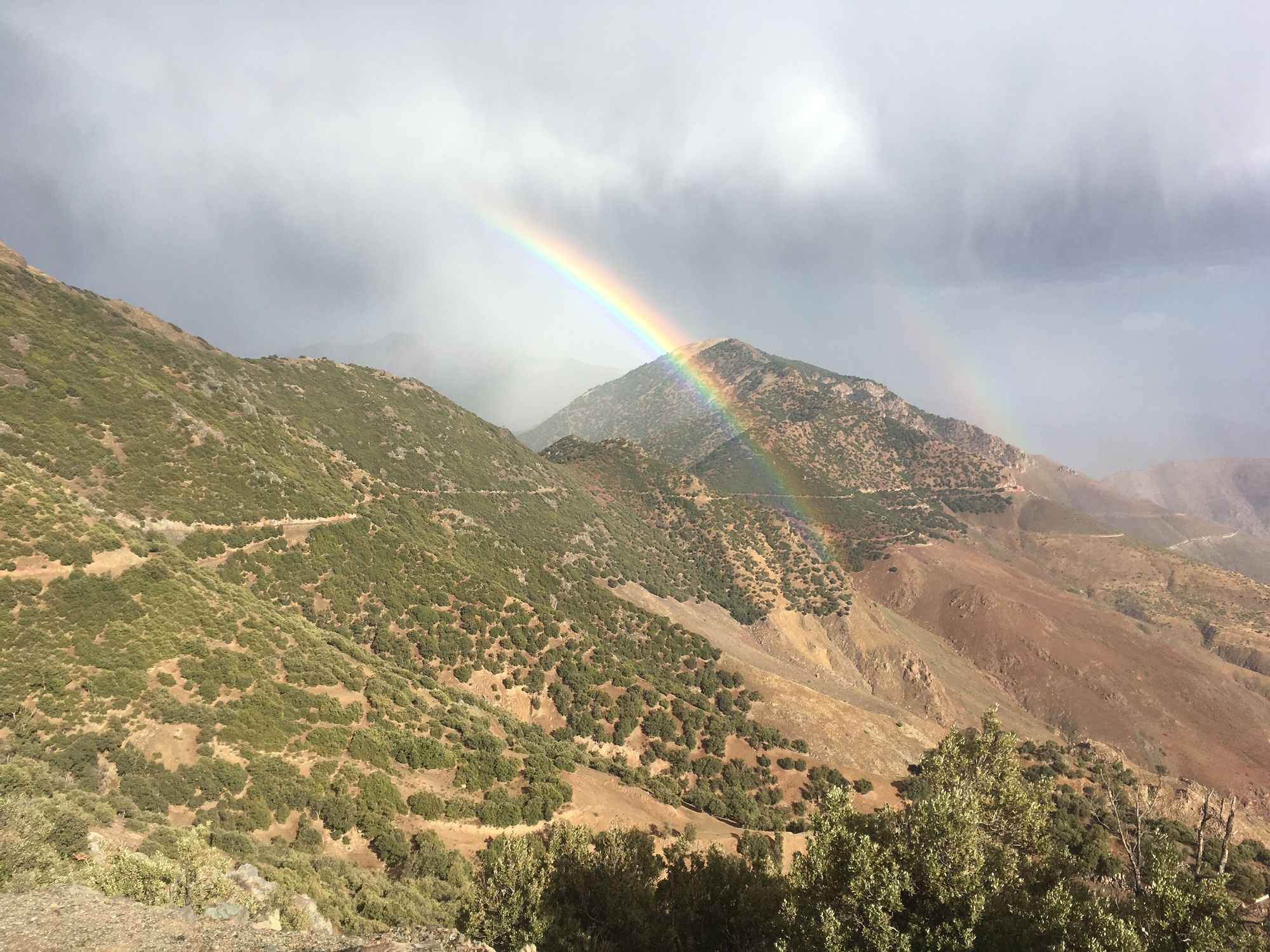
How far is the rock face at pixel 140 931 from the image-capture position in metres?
10.6

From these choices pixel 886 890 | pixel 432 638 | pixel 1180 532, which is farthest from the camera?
pixel 1180 532

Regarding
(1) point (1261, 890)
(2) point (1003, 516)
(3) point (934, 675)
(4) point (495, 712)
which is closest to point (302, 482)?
(4) point (495, 712)

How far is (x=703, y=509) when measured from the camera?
103 metres

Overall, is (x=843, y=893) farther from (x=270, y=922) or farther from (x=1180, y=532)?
(x=1180, y=532)

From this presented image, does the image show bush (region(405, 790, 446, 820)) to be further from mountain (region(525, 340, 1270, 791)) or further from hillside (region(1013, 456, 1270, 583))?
hillside (region(1013, 456, 1270, 583))

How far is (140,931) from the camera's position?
11555 millimetres

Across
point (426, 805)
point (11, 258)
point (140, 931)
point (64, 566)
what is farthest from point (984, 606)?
point (11, 258)

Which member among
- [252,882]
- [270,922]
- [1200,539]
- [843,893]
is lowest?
[252,882]

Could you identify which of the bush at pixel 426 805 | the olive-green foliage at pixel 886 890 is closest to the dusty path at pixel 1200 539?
the olive-green foliage at pixel 886 890

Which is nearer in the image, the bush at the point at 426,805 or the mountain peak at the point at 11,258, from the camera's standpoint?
the bush at the point at 426,805

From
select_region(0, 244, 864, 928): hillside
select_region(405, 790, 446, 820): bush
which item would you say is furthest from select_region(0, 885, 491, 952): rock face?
select_region(405, 790, 446, 820): bush

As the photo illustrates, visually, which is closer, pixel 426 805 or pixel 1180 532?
pixel 426 805

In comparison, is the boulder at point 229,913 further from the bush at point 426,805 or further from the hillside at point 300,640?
the bush at point 426,805

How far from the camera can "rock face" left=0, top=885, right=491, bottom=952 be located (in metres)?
10.6
